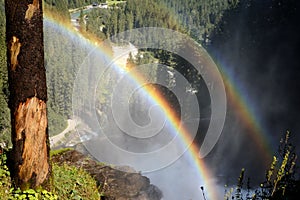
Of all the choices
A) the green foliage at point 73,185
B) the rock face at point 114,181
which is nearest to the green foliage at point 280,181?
the green foliage at point 73,185

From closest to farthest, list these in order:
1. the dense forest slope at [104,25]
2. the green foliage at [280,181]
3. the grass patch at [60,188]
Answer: the green foliage at [280,181]
the grass patch at [60,188]
the dense forest slope at [104,25]

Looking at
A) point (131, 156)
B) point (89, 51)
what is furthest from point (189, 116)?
point (89, 51)

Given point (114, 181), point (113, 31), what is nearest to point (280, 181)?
point (114, 181)

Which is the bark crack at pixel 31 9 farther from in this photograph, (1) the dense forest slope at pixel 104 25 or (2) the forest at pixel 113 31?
(1) the dense forest slope at pixel 104 25

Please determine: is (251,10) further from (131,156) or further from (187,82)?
(131,156)

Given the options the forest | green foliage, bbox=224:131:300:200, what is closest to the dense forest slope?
the forest

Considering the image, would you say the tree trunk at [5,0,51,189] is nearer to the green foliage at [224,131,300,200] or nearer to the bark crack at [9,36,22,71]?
the bark crack at [9,36,22,71]
